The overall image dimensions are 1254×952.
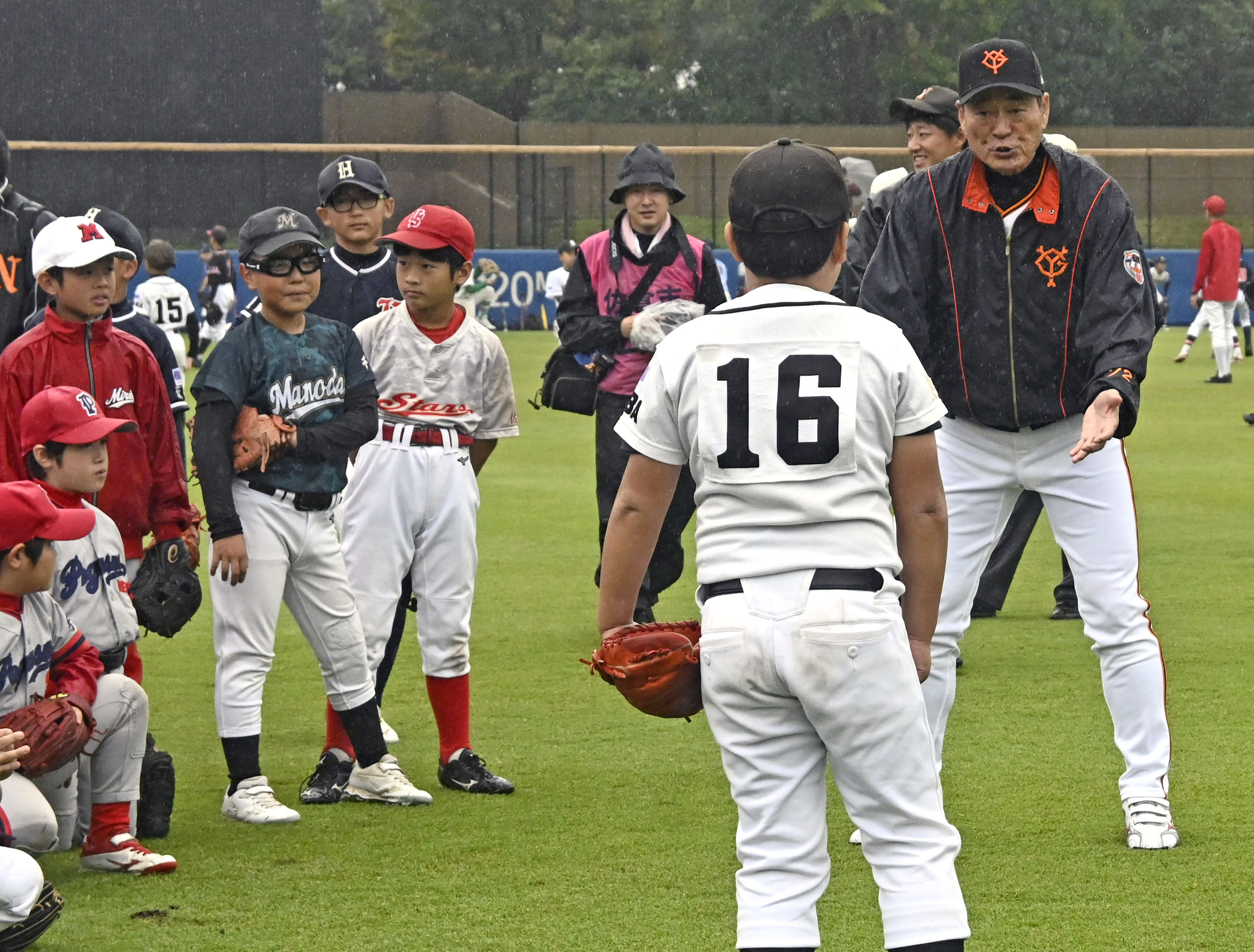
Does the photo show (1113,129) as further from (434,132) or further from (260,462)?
(260,462)

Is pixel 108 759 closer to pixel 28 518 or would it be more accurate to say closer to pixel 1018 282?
pixel 28 518

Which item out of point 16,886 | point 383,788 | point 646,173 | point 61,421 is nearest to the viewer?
point 16,886

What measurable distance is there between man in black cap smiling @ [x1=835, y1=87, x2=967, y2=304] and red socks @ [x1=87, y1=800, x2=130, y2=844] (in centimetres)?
316

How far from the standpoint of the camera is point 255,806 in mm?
4988

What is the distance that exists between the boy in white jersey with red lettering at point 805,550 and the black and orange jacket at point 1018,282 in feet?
4.51

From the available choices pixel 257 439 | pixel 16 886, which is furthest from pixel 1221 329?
pixel 16 886

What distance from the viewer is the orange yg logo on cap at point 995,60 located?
439 centimetres

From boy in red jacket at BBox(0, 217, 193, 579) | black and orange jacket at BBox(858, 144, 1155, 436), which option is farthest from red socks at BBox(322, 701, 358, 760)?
black and orange jacket at BBox(858, 144, 1155, 436)

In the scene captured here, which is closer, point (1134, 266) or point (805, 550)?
point (805, 550)

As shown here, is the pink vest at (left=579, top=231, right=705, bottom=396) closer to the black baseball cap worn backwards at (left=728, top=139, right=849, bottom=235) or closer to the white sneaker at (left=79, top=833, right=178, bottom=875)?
the white sneaker at (left=79, top=833, right=178, bottom=875)

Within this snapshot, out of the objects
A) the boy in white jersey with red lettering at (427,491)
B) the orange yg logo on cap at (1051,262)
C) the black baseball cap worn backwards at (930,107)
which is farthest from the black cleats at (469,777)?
the black baseball cap worn backwards at (930,107)

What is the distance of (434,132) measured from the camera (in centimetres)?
4709

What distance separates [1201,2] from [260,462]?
52.3 metres

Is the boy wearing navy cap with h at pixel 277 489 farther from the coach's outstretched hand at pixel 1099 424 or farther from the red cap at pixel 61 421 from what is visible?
the coach's outstretched hand at pixel 1099 424
